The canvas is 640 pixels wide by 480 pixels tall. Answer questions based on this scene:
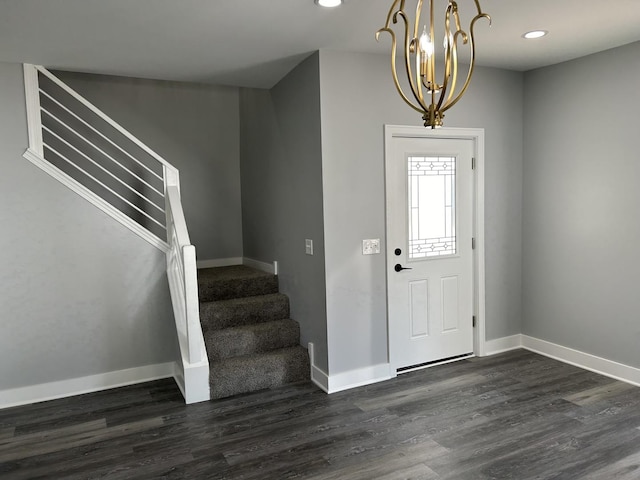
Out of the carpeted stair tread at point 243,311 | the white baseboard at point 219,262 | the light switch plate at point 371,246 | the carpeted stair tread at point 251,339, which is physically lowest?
the carpeted stair tread at point 251,339

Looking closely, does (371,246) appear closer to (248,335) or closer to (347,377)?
(347,377)

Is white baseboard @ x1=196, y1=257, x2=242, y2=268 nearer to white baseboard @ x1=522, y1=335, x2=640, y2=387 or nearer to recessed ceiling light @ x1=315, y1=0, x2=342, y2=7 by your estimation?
white baseboard @ x1=522, y1=335, x2=640, y2=387

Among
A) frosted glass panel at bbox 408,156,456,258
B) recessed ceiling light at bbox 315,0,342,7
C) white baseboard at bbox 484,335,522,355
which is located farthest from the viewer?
white baseboard at bbox 484,335,522,355

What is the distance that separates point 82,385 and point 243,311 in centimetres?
140

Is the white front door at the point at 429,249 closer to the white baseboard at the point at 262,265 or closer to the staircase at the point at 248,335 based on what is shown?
the staircase at the point at 248,335

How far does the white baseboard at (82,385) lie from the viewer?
3615 mm

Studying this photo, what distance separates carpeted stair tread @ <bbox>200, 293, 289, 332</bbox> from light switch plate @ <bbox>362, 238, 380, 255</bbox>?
0.97m

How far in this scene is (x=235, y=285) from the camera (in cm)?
440

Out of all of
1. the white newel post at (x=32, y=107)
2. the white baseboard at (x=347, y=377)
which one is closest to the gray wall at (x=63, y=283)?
the white newel post at (x=32, y=107)

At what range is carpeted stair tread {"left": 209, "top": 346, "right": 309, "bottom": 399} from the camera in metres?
3.62

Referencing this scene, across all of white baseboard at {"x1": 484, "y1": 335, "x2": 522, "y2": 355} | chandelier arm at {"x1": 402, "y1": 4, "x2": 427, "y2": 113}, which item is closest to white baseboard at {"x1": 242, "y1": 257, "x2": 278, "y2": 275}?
white baseboard at {"x1": 484, "y1": 335, "x2": 522, "y2": 355}

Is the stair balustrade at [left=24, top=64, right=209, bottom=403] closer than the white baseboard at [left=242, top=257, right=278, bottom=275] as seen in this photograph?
Yes

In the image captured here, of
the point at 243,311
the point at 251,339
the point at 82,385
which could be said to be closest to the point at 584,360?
the point at 251,339

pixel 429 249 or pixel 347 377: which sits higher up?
pixel 429 249
